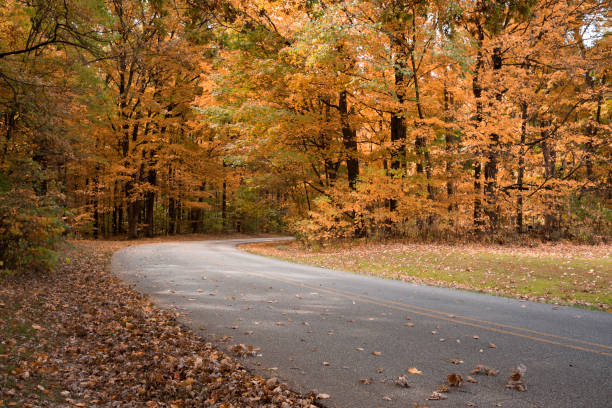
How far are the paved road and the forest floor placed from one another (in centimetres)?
177

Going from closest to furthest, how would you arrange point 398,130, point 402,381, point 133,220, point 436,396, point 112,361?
1. point 436,396
2. point 402,381
3. point 112,361
4. point 398,130
5. point 133,220

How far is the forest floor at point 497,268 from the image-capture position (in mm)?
9875

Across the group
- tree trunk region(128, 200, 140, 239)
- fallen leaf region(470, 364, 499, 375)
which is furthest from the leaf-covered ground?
tree trunk region(128, 200, 140, 239)

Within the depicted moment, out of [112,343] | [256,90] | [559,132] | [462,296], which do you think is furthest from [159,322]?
[559,132]

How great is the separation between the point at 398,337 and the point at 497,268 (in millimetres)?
8148

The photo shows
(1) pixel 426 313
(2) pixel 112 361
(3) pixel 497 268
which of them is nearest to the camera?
(2) pixel 112 361

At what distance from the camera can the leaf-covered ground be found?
419 cm

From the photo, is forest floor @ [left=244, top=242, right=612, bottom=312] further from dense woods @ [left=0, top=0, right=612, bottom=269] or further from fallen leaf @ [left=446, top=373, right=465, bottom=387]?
fallen leaf @ [left=446, top=373, right=465, bottom=387]

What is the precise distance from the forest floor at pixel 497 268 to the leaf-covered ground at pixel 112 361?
24.4 ft

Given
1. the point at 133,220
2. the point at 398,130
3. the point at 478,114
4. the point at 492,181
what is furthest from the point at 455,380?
the point at 133,220

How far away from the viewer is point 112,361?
5336mm

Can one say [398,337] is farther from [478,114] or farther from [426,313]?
[478,114]

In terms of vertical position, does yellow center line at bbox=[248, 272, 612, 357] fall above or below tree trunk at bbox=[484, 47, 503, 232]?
below

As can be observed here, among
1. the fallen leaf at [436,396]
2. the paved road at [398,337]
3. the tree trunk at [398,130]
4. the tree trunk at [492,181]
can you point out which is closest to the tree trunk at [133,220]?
the tree trunk at [398,130]
